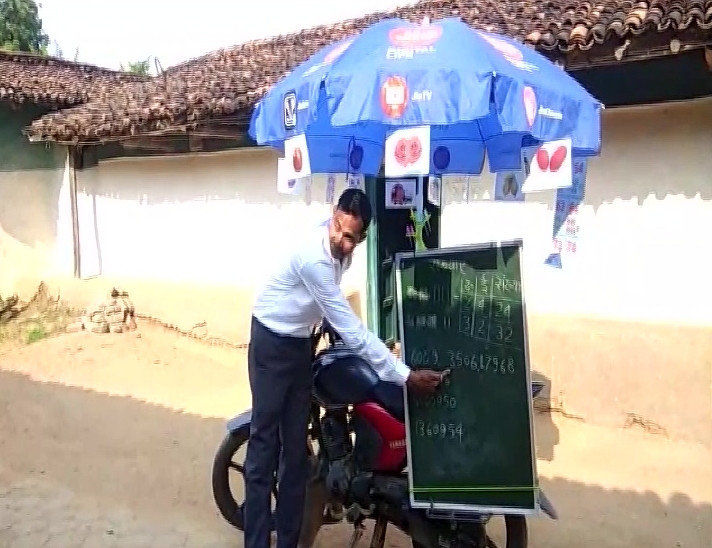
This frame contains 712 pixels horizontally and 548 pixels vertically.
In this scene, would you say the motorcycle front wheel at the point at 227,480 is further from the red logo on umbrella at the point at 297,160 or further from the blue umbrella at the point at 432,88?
the blue umbrella at the point at 432,88

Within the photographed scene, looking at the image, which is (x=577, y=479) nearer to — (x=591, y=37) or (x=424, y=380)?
(x=424, y=380)

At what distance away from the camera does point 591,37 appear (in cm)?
495

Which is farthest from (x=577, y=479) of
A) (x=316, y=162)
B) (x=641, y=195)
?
(x=316, y=162)

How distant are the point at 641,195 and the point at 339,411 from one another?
326cm

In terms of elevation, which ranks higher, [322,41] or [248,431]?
[322,41]

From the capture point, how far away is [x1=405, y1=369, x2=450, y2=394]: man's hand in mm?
3127

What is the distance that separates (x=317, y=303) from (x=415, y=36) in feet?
4.05

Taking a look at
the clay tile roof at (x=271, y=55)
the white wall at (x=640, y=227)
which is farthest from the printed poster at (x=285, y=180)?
the white wall at (x=640, y=227)

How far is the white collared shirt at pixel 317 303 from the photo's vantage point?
3066 millimetres

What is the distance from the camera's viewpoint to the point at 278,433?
3.41 metres

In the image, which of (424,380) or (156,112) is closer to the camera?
(424,380)

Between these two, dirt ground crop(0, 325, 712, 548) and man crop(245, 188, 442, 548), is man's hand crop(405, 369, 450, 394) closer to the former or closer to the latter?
man crop(245, 188, 442, 548)

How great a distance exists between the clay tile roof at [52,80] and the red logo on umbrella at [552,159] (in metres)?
9.19

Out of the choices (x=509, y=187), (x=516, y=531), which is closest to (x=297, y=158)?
(x=509, y=187)
